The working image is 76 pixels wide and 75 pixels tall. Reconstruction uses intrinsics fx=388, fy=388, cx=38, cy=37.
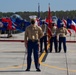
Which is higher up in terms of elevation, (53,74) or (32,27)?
(32,27)

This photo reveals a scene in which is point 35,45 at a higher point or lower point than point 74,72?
higher

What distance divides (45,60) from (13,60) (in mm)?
1424

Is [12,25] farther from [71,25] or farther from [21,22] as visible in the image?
[71,25]

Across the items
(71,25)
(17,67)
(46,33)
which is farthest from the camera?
(71,25)

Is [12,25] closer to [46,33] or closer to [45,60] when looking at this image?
[46,33]

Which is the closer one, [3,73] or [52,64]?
[3,73]

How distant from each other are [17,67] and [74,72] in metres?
2.43

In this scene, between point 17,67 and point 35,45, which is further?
Result: point 17,67

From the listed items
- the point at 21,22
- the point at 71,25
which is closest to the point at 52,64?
the point at 71,25

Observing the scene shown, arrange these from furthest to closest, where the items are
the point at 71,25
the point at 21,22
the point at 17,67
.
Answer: the point at 21,22, the point at 71,25, the point at 17,67

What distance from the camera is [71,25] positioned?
35500 millimetres

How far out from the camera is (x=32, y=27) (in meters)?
13.6

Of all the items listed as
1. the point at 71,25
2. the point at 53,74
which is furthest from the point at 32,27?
the point at 71,25

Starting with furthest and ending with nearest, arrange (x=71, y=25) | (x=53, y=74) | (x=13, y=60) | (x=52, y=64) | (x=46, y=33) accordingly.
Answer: (x=71, y=25) < (x=46, y=33) < (x=13, y=60) < (x=52, y=64) < (x=53, y=74)
